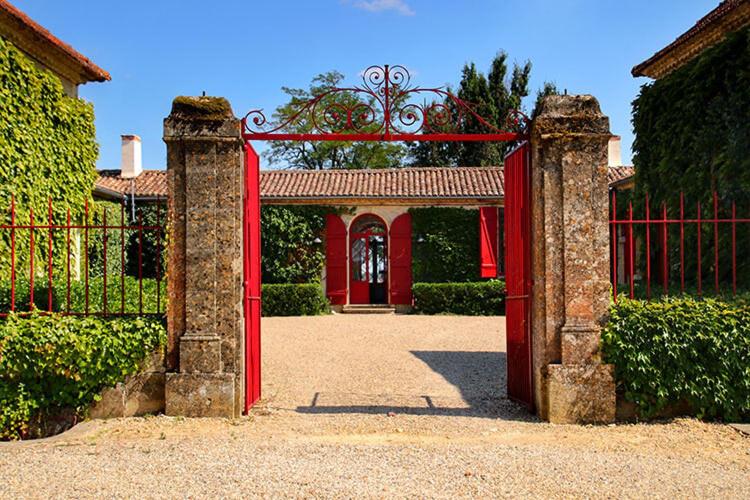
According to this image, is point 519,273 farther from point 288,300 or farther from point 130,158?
point 130,158

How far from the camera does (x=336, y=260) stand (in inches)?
675

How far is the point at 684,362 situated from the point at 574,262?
3.86ft

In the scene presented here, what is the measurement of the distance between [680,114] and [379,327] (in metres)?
6.79

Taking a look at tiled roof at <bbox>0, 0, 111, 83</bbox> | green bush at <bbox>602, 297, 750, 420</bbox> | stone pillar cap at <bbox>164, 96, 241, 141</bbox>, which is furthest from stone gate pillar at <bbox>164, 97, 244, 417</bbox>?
tiled roof at <bbox>0, 0, 111, 83</bbox>

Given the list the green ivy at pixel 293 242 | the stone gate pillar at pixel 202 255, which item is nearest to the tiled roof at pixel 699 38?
the stone gate pillar at pixel 202 255

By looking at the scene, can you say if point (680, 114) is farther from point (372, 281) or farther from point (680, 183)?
point (372, 281)

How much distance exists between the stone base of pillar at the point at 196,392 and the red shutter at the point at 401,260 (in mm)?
11859

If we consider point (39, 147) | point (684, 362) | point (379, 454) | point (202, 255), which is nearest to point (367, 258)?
point (39, 147)

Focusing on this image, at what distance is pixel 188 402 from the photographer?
17.1 ft

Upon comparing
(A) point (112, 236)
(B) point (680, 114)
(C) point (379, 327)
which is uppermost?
(B) point (680, 114)

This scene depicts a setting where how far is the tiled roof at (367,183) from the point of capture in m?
17.1

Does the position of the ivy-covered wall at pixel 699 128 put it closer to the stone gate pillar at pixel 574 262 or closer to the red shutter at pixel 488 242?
the stone gate pillar at pixel 574 262

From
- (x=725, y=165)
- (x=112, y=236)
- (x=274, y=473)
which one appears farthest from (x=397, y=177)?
(x=274, y=473)

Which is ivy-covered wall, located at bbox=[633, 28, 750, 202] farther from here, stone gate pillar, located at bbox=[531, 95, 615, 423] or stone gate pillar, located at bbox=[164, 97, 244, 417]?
stone gate pillar, located at bbox=[164, 97, 244, 417]
